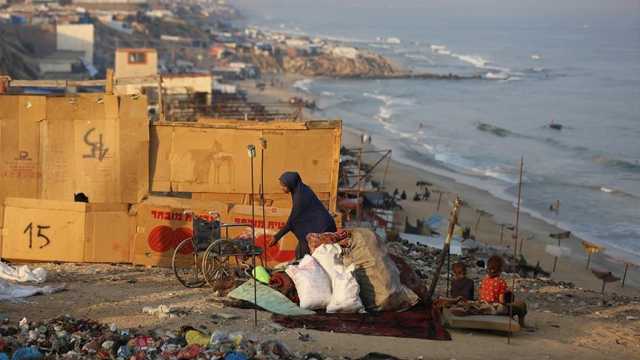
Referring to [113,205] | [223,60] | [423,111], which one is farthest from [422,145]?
[223,60]

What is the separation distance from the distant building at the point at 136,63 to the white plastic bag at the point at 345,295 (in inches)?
1338

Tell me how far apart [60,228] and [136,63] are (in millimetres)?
32082

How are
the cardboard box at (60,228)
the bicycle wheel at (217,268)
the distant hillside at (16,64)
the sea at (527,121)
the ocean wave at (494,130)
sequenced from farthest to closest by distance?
1. the ocean wave at (494,130)
2. the distant hillside at (16,64)
3. the sea at (527,121)
4. the cardboard box at (60,228)
5. the bicycle wheel at (217,268)

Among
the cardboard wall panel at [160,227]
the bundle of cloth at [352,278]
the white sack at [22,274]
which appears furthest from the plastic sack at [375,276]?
the white sack at [22,274]

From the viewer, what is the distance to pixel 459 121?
49000 mm

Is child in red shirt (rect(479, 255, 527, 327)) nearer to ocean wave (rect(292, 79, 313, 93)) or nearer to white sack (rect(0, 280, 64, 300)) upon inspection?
white sack (rect(0, 280, 64, 300))

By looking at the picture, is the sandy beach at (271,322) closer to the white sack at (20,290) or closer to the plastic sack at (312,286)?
the white sack at (20,290)

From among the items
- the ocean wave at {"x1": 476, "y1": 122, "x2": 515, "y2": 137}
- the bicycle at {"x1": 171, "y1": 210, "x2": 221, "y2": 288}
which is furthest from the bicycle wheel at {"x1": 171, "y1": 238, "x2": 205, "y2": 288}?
the ocean wave at {"x1": 476, "y1": 122, "x2": 515, "y2": 137}

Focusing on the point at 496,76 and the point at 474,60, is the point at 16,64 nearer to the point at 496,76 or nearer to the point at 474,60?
the point at 496,76

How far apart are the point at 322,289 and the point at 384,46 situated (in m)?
105

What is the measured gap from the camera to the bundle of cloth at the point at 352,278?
828 cm

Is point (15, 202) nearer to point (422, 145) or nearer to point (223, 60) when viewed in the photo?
point (422, 145)

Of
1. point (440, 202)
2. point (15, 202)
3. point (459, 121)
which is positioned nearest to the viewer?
point (15, 202)

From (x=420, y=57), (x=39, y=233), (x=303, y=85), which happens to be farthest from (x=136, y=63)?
(x=420, y=57)
